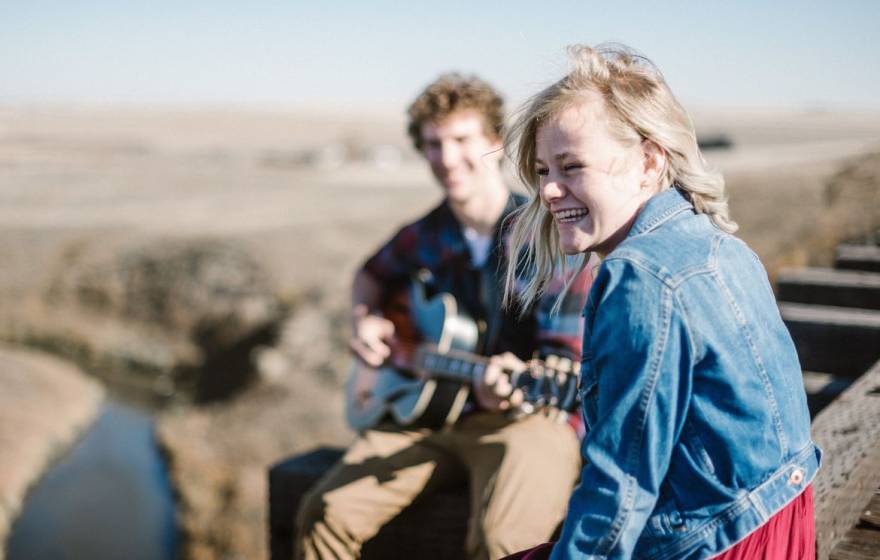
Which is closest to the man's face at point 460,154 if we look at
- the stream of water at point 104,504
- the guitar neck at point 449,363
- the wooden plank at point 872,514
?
the guitar neck at point 449,363

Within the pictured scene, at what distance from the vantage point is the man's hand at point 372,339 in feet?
11.2

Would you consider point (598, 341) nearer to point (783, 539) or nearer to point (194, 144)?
point (783, 539)

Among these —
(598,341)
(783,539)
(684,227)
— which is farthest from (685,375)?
(783,539)

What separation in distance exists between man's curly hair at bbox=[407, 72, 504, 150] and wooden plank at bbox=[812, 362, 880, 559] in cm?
159

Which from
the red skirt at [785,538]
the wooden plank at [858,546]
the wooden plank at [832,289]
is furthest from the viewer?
the wooden plank at [832,289]

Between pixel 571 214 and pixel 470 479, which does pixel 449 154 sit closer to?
pixel 470 479

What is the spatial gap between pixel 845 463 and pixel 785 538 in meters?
0.59

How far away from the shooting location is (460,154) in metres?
3.25

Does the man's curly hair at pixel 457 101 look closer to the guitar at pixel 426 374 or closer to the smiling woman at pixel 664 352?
the guitar at pixel 426 374

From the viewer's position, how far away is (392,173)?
30047 mm

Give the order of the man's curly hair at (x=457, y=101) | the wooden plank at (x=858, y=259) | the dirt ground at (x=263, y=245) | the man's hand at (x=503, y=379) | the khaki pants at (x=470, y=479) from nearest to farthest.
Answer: the khaki pants at (x=470, y=479)
the man's hand at (x=503, y=379)
the man's curly hair at (x=457, y=101)
the wooden plank at (x=858, y=259)
the dirt ground at (x=263, y=245)

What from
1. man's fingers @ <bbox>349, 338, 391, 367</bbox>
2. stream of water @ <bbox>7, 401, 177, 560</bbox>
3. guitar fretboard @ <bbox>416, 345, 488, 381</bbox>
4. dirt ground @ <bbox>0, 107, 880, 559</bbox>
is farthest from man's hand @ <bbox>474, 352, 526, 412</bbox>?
stream of water @ <bbox>7, 401, 177, 560</bbox>

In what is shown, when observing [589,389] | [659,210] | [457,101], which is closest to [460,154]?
[457,101]

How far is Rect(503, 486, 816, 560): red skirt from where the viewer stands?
58.7 inches
